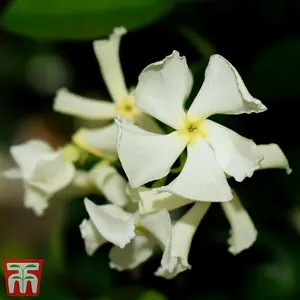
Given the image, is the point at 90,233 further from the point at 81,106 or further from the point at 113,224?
the point at 81,106

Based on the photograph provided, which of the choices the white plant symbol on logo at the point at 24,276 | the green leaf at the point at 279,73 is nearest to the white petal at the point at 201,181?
the white plant symbol on logo at the point at 24,276

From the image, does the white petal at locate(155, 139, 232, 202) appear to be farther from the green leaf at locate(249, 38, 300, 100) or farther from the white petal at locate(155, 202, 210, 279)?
the green leaf at locate(249, 38, 300, 100)

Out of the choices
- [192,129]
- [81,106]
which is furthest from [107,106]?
[192,129]

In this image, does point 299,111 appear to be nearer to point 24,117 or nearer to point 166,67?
point 166,67

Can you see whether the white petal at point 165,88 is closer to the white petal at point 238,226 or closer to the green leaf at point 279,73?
the white petal at point 238,226

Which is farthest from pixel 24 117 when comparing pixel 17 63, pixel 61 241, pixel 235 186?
pixel 235 186

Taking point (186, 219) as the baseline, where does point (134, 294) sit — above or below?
below
